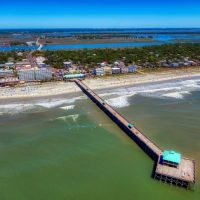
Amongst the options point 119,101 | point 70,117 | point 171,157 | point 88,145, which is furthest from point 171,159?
point 119,101

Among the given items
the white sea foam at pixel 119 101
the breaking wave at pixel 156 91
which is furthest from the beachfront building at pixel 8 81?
the white sea foam at pixel 119 101

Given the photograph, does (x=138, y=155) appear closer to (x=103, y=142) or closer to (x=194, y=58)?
(x=103, y=142)

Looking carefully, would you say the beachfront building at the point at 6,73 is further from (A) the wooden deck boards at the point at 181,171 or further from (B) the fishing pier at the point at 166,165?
(A) the wooden deck boards at the point at 181,171

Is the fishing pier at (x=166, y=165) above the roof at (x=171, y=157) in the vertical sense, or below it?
below

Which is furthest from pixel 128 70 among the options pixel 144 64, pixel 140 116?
pixel 140 116

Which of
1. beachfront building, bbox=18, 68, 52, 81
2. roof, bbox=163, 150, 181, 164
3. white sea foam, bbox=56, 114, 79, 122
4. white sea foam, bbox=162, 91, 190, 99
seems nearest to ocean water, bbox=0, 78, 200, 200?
white sea foam, bbox=162, 91, 190, 99
